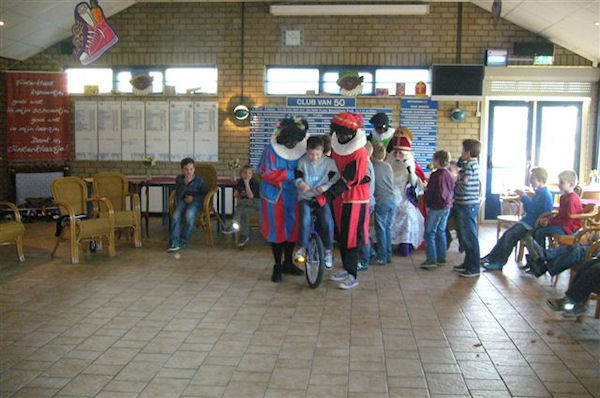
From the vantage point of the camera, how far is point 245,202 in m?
7.83

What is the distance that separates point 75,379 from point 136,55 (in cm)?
819

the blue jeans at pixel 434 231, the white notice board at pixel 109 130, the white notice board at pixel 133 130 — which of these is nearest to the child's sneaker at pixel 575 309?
the blue jeans at pixel 434 231

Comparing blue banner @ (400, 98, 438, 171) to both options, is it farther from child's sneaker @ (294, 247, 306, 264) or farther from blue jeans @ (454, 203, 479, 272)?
child's sneaker @ (294, 247, 306, 264)

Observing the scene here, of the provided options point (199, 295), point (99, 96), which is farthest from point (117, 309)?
point (99, 96)

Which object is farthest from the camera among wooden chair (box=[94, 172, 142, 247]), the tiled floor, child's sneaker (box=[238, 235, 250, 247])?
child's sneaker (box=[238, 235, 250, 247])

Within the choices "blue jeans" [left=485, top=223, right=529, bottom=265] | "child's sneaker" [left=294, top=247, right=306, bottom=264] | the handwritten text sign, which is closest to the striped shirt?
"blue jeans" [left=485, top=223, right=529, bottom=265]

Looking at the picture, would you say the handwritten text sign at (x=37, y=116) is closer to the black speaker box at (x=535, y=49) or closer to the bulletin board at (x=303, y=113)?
the bulletin board at (x=303, y=113)

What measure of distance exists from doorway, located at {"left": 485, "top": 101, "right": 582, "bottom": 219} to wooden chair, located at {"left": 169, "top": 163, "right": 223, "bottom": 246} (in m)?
4.93

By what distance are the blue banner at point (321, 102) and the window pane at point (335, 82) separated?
0.23 metres

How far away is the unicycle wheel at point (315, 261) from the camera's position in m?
5.46

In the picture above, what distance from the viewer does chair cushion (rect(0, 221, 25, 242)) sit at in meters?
6.40

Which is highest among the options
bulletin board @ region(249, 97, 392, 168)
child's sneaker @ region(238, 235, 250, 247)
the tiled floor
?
bulletin board @ region(249, 97, 392, 168)

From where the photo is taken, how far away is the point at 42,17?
939 centimetres

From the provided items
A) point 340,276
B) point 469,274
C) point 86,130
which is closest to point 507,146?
point 469,274
